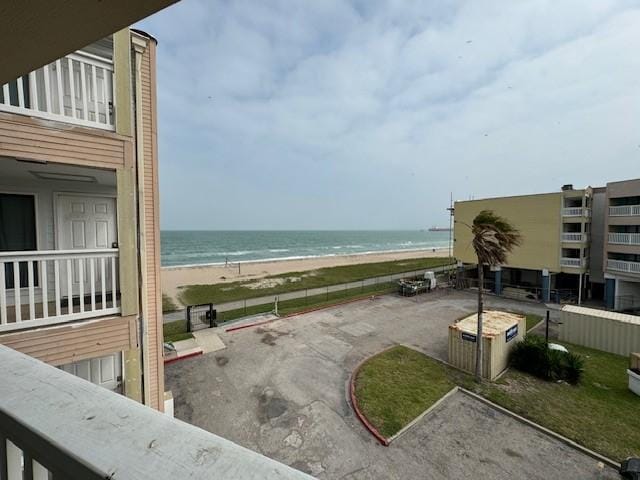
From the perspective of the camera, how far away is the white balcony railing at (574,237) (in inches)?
966

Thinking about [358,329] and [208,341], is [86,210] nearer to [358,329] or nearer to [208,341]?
[208,341]

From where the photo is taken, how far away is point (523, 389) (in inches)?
439

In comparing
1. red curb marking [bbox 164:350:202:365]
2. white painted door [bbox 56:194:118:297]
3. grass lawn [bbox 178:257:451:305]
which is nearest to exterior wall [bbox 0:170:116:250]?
white painted door [bbox 56:194:118:297]

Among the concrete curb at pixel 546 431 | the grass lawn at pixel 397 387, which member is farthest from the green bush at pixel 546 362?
the concrete curb at pixel 546 431

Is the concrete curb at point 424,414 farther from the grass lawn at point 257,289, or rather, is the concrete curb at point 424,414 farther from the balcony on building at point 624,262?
the balcony on building at point 624,262

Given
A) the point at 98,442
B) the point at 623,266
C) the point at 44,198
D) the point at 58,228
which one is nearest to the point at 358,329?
the point at 58,228

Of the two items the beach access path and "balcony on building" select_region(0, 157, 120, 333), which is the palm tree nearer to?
"balcony on building" select_region(0, 157, 120, 333)

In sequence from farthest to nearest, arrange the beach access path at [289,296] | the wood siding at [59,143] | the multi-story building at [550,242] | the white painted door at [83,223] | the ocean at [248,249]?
the ocean at [248,249] < the multi-story building at [550,242] < the beach access path at [289,296] < the white painted door at [83,223] < the wood siding at [59,143]

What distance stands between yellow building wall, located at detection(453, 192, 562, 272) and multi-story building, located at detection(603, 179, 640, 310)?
10.0 feet

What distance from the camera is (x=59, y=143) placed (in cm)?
446

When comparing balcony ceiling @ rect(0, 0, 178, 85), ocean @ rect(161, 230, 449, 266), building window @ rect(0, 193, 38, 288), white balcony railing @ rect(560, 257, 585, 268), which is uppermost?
balcony ceiling @ rect(0, 0, 178, 85)

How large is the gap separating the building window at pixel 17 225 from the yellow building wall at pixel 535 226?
988 inches

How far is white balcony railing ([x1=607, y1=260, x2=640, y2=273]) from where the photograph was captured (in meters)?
21.5

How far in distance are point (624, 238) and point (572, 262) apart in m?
3.63
